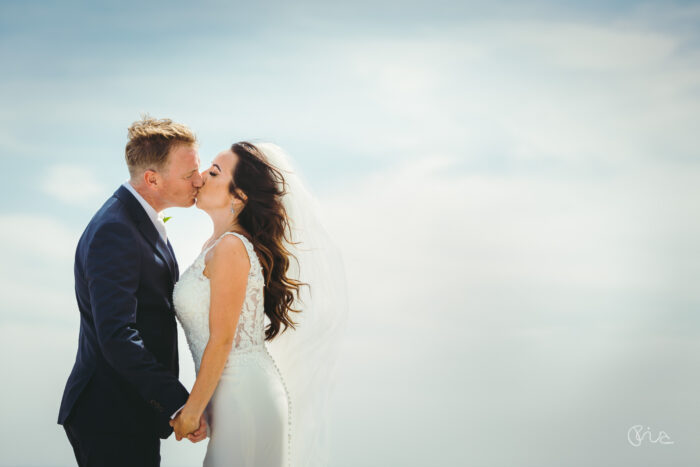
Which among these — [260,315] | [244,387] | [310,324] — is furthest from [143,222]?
[310,324]

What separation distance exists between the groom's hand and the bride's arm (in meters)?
0.07

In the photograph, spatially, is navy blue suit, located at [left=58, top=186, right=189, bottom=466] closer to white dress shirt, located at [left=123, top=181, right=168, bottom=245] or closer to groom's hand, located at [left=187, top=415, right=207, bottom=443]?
white dress shirt, located at [left=123, top=181, right=168, bottom=245]

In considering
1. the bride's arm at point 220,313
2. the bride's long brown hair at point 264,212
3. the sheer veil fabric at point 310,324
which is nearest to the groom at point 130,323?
the bride's arm at point 220,313

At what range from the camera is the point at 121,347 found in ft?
12.4

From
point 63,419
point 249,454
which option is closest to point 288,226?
point 249,454

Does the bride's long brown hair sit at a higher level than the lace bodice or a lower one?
higher

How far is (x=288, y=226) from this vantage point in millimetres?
4484

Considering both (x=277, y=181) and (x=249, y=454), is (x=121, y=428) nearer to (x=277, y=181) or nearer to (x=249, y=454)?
(x=249, y=454)

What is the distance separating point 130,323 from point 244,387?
2.62 ft

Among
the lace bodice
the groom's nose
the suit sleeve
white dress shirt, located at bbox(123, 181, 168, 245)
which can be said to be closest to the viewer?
the suit sleeve

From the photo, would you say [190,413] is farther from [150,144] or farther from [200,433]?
[150,144]

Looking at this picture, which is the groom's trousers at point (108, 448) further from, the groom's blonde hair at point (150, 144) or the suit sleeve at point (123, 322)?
the groom's blonde hair at point (150, 144)

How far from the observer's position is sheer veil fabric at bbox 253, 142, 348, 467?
4.70 metres

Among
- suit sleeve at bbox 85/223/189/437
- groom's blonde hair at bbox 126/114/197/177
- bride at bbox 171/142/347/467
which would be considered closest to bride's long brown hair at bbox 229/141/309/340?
bride at bbox 171/142/347/467
